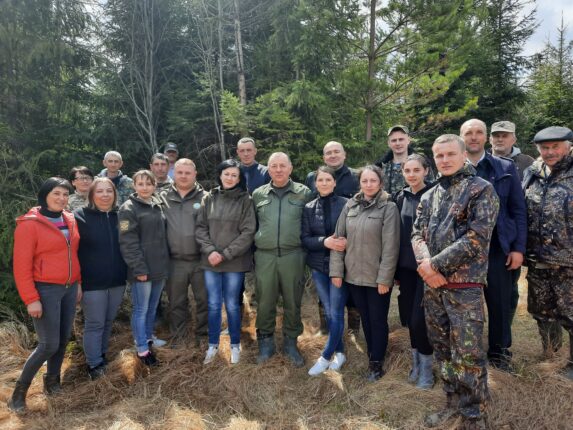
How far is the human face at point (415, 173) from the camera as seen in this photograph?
3656 millimetres

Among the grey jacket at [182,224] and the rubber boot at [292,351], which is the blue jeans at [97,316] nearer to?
the grey jacket at [182,224]

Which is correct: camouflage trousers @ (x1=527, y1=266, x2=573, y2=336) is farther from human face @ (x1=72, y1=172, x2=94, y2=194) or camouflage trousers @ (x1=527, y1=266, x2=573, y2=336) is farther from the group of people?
human face @ (x1=72, y1=172, x2=94, y2=194)

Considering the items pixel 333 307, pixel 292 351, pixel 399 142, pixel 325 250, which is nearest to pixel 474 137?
pixel 399 142

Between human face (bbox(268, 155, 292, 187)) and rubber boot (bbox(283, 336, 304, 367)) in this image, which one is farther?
rubber boot (bbox(283, 336, 304, 367))

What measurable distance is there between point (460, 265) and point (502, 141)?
2.55 metres

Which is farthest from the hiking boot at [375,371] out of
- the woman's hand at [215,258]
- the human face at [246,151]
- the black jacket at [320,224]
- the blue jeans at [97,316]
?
the human face at [246,151]

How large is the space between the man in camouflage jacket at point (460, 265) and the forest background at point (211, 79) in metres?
4.65

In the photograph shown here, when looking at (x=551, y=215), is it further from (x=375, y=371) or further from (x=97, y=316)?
(x=97, y=316)

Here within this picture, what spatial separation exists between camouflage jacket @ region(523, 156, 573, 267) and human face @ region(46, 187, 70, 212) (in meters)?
4.93

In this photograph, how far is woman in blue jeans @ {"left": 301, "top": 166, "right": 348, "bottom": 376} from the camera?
13.8 feet

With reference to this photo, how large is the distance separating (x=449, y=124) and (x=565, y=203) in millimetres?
8950

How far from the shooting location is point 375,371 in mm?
4105

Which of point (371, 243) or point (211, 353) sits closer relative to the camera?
point (371, 243)

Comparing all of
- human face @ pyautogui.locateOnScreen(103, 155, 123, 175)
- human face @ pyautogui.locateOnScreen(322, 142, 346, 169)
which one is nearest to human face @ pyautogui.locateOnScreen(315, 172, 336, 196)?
human face @ pyautogui.locateOnScreen(322, 142, 346, 169)
